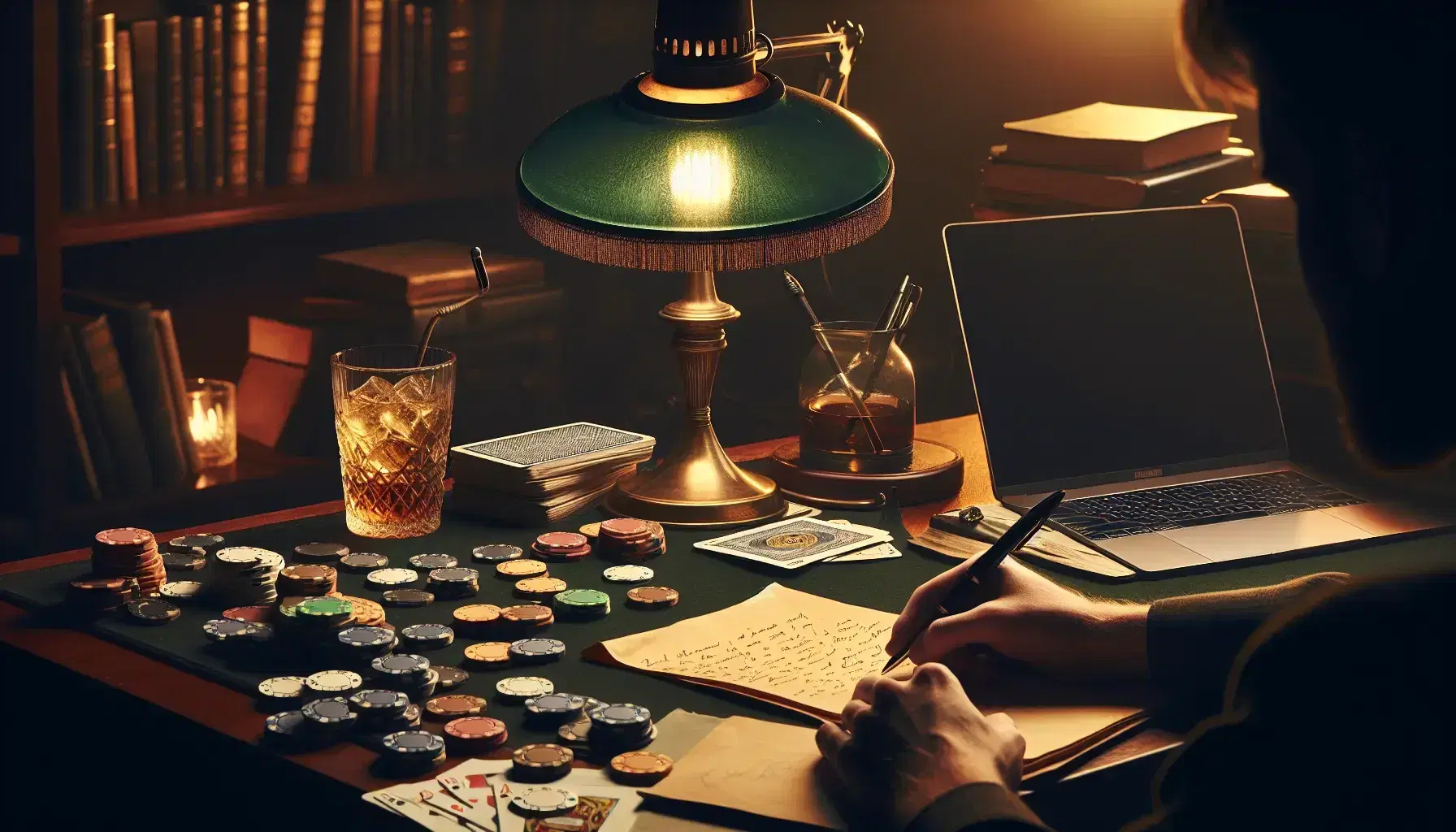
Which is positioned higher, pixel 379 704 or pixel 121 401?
pixel 379 704

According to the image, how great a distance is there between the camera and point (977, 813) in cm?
111

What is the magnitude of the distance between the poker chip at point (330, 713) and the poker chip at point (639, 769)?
208mm

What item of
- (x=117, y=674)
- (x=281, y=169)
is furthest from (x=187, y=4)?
(x=117, y=674)

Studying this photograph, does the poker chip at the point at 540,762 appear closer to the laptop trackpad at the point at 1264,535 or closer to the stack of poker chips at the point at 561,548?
the stack of poker chips at the point at 561,548

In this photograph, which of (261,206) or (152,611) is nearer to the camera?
(152,611)

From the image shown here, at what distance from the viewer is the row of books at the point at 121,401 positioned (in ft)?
7.82

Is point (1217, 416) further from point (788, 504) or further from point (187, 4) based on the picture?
point (187, 4)

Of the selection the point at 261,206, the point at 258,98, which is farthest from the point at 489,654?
the point at 258,98

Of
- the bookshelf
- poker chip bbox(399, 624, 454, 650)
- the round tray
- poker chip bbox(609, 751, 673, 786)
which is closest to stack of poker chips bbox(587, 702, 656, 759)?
poker chip bbox(609, 751, 673, 786)

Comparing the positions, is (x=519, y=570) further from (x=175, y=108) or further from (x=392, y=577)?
(x=175, y=108)

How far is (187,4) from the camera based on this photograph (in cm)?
250

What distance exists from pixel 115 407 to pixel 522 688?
1.29 meters

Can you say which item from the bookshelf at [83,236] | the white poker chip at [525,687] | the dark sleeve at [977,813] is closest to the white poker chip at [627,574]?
the white poker chip at [525,687]

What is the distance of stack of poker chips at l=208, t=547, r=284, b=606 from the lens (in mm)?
1576
